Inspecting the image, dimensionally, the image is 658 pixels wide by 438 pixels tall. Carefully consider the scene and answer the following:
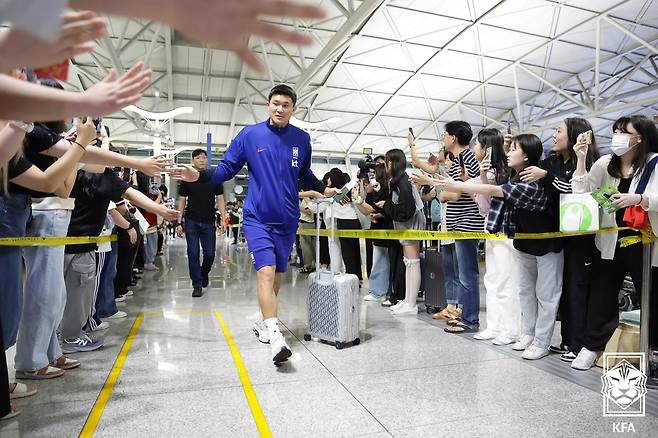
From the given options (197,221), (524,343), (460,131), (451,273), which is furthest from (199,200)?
(524,343)

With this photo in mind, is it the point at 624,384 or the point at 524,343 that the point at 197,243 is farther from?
the point at 624,384

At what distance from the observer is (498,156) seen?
346 centimetres

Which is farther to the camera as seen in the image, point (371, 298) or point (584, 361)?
point (371, 298)

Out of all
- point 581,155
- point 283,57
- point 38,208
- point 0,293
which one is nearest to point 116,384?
point 0,293

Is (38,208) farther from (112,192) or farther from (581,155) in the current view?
(581,155)

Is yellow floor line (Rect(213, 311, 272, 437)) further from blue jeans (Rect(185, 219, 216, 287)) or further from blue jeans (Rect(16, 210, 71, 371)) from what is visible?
blue jeans (Rect(185, 219, 216, 287))

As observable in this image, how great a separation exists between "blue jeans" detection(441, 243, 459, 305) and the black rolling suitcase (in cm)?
6

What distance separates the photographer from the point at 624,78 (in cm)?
1692

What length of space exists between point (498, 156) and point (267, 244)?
6.57ft

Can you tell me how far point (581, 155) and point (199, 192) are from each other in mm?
4523

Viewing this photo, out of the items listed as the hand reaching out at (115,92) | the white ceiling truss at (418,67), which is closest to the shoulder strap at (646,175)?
the hand reaching out at (115,92)

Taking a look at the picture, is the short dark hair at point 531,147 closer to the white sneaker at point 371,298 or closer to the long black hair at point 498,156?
the long black hair at point 498,156

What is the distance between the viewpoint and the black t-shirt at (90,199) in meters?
2.98

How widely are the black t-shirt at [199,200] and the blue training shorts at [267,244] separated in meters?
2.65
